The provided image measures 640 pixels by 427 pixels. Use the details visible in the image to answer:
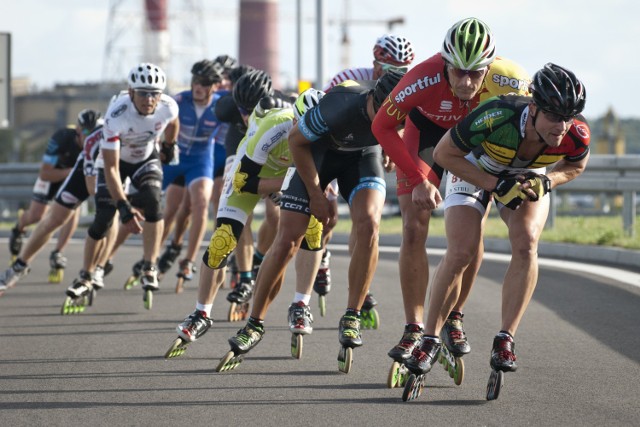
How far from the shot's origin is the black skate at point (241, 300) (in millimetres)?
10336

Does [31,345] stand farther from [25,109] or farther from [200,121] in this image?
[25,109]

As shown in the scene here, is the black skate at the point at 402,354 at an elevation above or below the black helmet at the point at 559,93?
below

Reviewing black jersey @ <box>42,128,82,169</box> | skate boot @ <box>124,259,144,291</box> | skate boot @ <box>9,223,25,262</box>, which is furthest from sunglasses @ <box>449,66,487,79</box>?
skate boot @ <box>9,223,25,262</box>

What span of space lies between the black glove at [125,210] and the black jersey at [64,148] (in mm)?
Answer: 3898

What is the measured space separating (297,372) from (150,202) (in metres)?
4.05

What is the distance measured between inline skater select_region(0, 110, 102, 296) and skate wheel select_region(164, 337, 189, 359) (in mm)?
4128

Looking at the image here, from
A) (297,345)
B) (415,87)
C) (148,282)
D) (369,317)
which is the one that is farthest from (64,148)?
(415,87)

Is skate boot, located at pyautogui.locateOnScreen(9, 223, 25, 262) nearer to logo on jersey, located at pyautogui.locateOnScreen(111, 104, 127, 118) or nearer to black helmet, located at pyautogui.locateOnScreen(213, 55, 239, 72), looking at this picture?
black helmet, located at pyautogui.locateOnScreen(213, 55, 239, 72)

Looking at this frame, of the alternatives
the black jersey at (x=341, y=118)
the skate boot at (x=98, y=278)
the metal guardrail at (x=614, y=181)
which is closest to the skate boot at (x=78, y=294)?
the skate boot at (x=98, y=278)

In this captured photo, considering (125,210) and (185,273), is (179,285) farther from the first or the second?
(125,210)

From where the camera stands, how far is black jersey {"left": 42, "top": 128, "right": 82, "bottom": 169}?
14711mm

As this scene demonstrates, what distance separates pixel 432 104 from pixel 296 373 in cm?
187

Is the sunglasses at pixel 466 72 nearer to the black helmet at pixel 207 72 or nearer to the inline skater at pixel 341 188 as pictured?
the inline skater at pixel 341 188

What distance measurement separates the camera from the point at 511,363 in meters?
6.62
